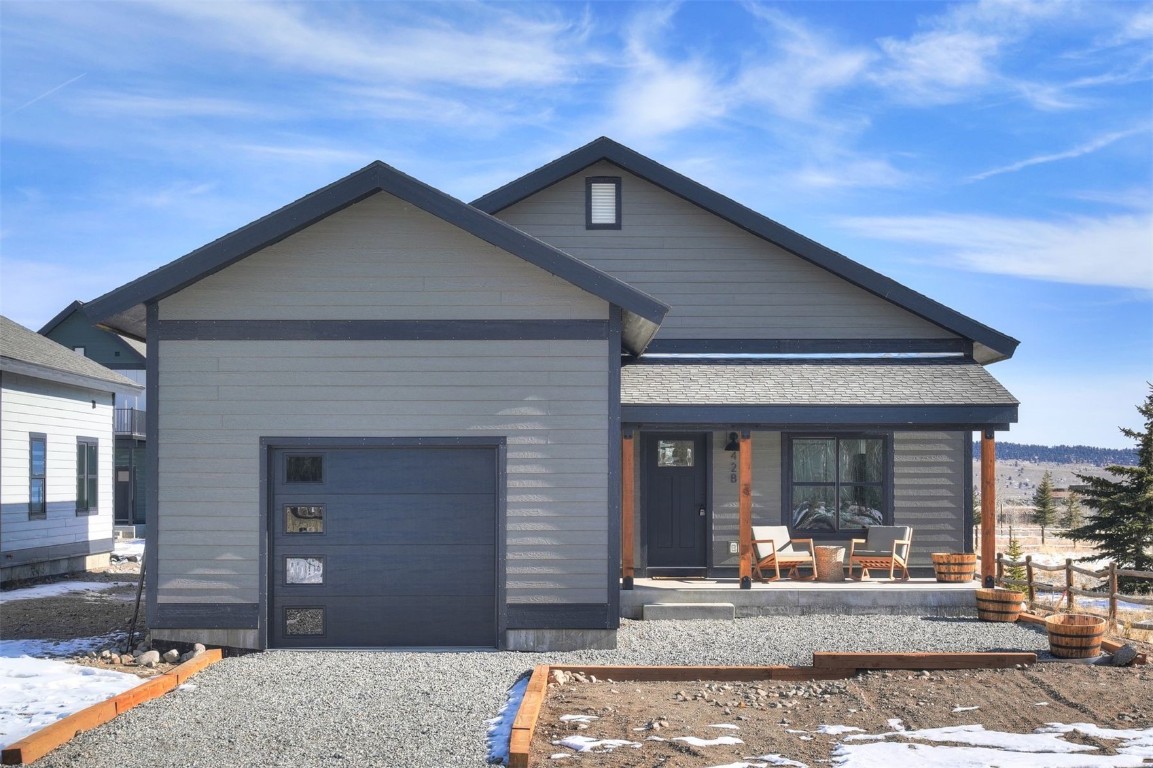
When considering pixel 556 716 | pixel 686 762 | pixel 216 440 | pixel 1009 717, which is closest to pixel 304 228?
pixel 216 440

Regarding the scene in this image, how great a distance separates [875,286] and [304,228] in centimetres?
846

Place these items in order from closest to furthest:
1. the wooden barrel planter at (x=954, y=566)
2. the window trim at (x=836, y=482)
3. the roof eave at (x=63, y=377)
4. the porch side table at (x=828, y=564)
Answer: the wooden barrel planter at (x=954, y=566)
the porch side table at (x=828, y=564)
the window trim at (x=836, y=482)
the roof eave at (x=63, y=377)

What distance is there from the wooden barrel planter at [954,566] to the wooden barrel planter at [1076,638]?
359 cm

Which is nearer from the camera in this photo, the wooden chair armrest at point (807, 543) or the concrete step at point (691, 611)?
the concrete step at point (691, 611)

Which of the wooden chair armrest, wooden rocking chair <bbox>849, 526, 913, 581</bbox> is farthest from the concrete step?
wooden rocking chair <bbox>849, 526, 913, 581</bbox>

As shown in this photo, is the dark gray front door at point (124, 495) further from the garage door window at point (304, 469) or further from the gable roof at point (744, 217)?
the garage door window at point (304, 469)

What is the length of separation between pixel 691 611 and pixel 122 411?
2383 centimetres

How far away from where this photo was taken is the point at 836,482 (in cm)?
1580

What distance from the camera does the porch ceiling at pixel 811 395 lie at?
13859mm

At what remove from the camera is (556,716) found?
8211mm

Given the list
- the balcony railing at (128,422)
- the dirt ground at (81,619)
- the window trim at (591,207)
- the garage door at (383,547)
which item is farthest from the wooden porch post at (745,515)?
the balcony railing at (128,422)

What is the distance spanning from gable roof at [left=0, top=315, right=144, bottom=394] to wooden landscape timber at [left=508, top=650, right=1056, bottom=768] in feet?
39.0

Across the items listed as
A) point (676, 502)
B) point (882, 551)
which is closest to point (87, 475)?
point (676, 502)

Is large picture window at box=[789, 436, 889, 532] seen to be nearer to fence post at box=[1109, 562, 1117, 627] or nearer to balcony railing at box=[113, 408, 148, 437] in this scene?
fence post at box=[1109, 562, 1117, 627]
